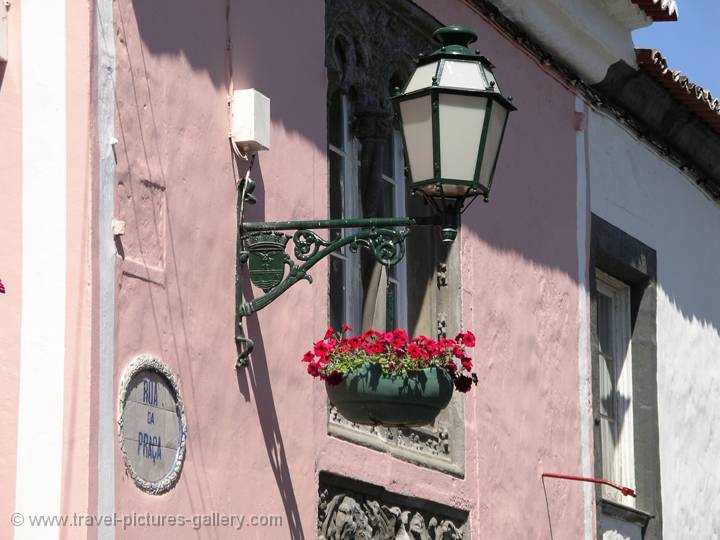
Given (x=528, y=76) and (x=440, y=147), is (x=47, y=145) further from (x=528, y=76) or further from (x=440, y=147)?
(x=528, y=76)

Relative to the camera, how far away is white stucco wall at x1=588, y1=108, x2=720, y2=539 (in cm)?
1190

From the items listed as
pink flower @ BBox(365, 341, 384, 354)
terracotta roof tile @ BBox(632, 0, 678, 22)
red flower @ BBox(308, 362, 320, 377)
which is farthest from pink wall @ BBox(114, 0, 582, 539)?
terracotta roof tile @ BBox(632, 0, 678, 22)

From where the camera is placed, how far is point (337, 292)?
8.56 meters

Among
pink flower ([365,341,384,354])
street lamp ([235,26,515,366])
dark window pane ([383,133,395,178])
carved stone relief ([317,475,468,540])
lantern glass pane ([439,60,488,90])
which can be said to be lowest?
carved stone relief ([317,475,468,540])

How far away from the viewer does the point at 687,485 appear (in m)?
12.4

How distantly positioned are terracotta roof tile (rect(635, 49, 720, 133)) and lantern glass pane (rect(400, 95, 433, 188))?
503 centimetres

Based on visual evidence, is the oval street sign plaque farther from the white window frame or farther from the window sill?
the white window frame

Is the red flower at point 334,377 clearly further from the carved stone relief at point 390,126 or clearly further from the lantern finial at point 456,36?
Answer: the lantern finial at point 456,36

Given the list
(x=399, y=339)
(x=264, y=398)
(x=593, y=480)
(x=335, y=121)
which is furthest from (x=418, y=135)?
(x=593, y=480)

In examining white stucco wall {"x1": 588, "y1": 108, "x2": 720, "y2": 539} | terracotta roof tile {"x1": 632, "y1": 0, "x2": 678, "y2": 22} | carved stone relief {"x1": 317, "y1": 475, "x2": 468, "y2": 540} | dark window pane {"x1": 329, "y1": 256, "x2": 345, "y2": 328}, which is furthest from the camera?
white stucco wall {"x1": 588, "y1": 108, "x2": 720, "y2": 539}

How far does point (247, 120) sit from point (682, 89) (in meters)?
5.33

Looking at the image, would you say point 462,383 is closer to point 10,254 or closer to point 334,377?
point 334,377

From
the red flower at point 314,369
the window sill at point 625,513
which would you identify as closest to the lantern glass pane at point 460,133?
the red flower at point 314,369

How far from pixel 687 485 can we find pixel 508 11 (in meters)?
3.82
